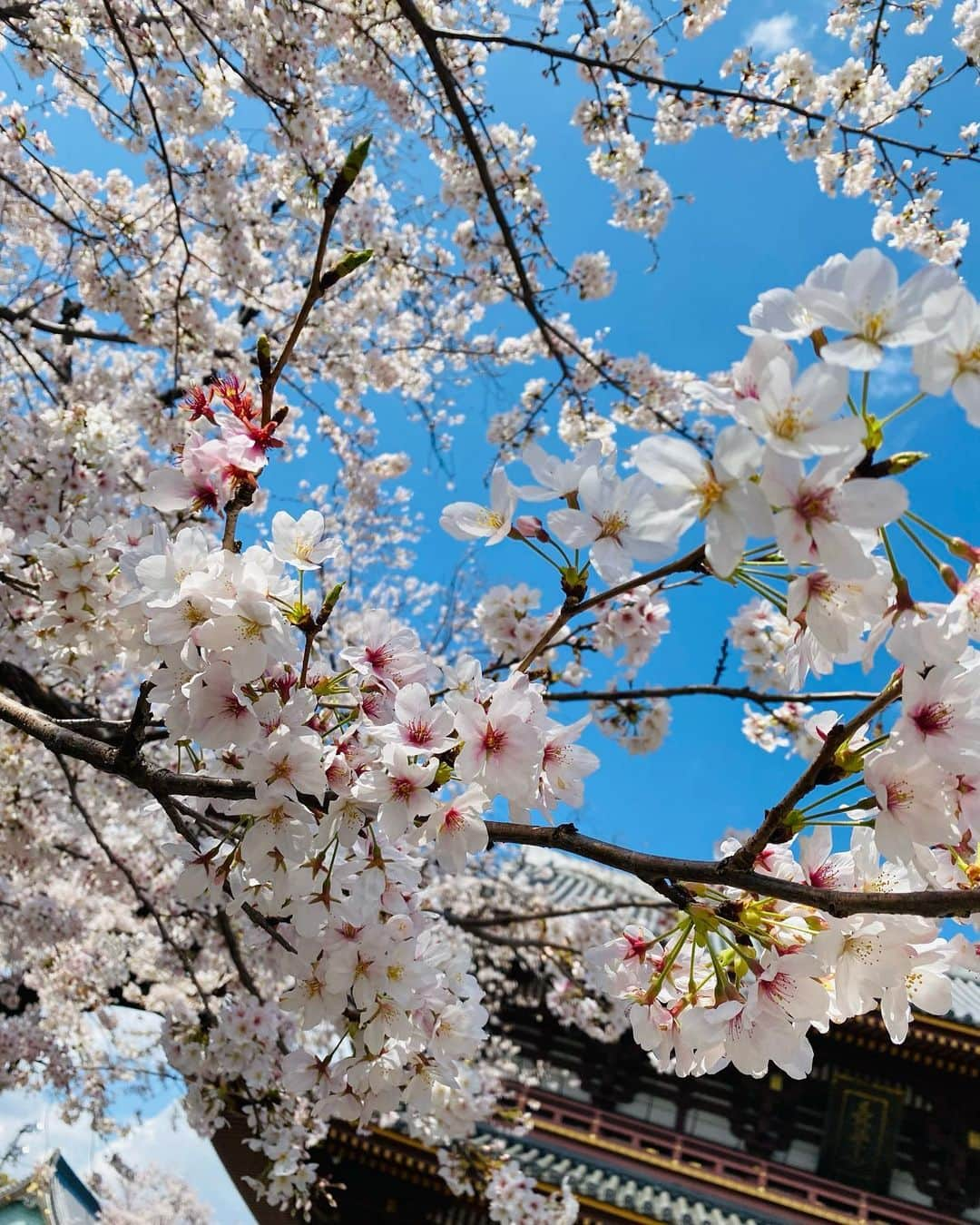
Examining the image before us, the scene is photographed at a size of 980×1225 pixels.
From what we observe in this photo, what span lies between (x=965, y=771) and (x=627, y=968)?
77cm

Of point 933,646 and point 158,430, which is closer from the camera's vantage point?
point 933,646

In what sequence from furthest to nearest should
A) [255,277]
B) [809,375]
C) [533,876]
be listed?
[533,876], [255,277], [809,375]

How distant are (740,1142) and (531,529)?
34.5 feet

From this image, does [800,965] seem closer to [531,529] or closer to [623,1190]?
[531,529]

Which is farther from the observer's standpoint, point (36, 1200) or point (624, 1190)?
point (36, 1200)

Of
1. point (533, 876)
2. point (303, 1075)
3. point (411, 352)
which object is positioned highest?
point (411, 352)

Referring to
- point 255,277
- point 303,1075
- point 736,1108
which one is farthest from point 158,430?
point 736,1108

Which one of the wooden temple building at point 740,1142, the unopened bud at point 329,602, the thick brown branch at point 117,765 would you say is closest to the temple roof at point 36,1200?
the wooden temple building at point 740,1142

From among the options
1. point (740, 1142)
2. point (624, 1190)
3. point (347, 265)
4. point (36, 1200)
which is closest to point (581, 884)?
point (740, 1142)

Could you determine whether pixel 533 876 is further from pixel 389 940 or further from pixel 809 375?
pixel 809 375

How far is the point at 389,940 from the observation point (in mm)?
1647

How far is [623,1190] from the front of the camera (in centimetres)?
797

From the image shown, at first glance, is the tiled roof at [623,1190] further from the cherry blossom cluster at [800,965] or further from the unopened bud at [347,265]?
the unopened bud at [347,265]

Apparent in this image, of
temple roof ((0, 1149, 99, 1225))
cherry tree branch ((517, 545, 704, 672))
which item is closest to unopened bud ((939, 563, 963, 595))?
cherry tree branch ((517, 545, 704, 672))
